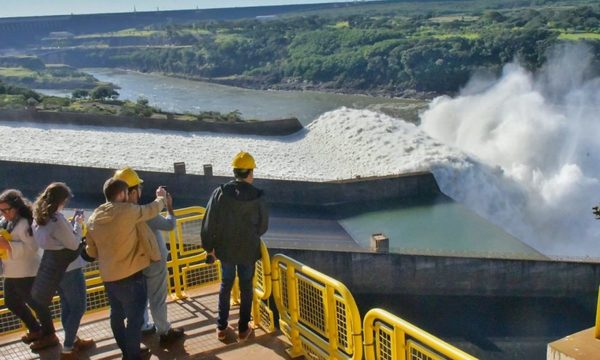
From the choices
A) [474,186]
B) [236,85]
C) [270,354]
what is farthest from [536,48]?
[270,354]

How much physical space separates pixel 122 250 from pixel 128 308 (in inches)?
19.0

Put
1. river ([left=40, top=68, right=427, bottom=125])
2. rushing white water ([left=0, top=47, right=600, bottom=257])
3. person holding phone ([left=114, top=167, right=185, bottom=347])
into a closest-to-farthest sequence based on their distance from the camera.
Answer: person holding phone ([left=114, top=167, right=185, bottom=347]) < rushing white water ([left=0, top=47, right=600, bottom=257]) < river ([left=40, top=68, right=427, bottom=125])

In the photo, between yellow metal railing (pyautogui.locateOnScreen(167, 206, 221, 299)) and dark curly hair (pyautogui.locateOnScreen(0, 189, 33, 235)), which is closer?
dark curly hair (pyautogui.locateOnScreen(0, 189, 33, 235))

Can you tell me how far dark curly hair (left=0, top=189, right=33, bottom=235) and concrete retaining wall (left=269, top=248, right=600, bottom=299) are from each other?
11.0m

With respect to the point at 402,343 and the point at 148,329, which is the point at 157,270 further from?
the point at 402,343

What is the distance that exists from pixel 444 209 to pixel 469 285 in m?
6.97

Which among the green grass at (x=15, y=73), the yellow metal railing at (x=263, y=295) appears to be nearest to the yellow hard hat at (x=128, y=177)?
the yellow metal railing at (x=263, y=295)

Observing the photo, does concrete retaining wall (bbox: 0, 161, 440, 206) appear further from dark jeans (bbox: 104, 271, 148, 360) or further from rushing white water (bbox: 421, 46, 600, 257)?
dark jeans (bbox: 104, 271, 148, 360)

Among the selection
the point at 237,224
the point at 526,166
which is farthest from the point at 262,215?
the point at 526,166

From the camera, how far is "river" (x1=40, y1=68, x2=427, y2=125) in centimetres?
5277

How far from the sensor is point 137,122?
30.2 metres

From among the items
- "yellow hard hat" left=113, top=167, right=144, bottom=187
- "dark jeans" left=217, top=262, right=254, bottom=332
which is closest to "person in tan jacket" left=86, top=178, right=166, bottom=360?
"yellow hard hat" left=113, top=167, right=144, bottom=187

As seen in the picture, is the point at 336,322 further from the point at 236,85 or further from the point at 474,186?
the point at 236,85

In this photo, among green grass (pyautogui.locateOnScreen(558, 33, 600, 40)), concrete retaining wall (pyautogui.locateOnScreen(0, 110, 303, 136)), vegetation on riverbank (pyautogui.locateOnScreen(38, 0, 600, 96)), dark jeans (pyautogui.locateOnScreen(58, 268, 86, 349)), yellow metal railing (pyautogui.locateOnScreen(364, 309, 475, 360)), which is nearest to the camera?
yellow metal railing (pyautogui.locateOnScreen(364, 309, 475, 360))
